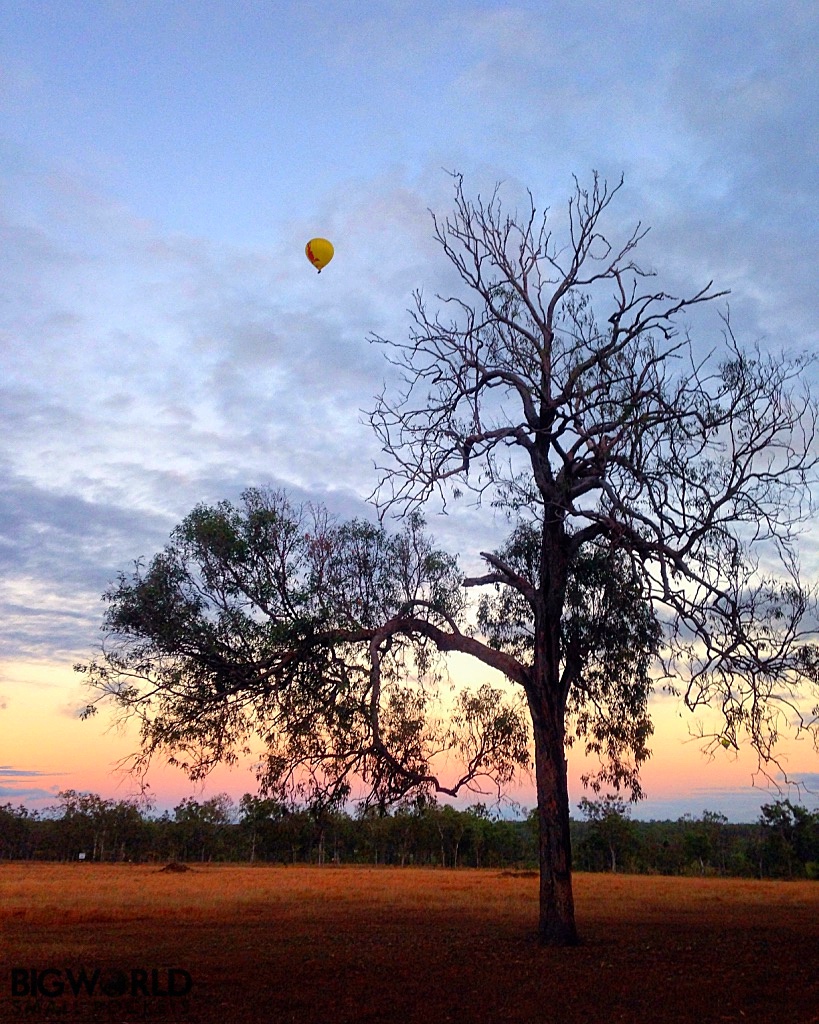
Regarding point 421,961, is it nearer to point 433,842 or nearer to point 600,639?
point 600,639

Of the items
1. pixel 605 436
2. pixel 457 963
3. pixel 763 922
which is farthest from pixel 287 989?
pixel 763 922

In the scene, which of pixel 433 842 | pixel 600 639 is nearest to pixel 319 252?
pixel 600 639

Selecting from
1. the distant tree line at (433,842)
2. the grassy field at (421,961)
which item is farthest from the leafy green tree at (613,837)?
the grassy field at (421,961)

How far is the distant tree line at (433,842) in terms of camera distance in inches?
2468

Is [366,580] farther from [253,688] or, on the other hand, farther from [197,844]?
A: [197,844]

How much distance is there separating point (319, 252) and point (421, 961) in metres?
10.9

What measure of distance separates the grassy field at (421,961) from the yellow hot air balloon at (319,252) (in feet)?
33.7

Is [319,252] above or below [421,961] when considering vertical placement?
above

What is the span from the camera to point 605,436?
14484mm

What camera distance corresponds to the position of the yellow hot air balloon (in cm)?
1420

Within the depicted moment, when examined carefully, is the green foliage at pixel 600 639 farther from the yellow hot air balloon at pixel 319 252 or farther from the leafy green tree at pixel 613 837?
the leafy green tree at pixel 613 837

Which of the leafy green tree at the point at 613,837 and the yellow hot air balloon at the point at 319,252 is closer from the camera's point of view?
the yellow hot air balloon at the point at 319,252

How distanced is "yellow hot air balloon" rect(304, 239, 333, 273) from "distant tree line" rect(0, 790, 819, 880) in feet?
146

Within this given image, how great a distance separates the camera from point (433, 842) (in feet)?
222
